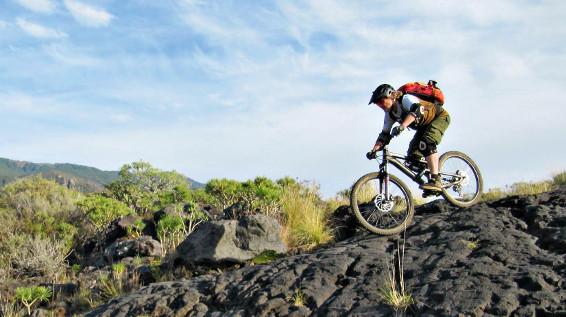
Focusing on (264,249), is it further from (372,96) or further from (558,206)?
(558,206)

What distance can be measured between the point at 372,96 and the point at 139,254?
5.79 metres

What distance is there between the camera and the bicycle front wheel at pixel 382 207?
26.4 feet

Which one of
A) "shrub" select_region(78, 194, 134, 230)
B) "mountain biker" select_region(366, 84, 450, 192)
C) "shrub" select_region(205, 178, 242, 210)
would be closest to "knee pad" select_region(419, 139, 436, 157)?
"mountain biker" select_region(366, 84, 450, 192)

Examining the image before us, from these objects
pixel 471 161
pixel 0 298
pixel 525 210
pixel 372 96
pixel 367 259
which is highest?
pixel 372 96

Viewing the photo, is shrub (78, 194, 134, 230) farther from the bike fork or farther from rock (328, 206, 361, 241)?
the bike fork

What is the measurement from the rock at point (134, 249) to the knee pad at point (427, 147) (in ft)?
18.4

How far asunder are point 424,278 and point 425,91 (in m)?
3.71

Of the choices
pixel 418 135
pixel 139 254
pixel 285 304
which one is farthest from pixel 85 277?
pixel 418 135

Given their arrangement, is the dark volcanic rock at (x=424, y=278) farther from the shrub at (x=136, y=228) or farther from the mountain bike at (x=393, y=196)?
the shrub at (x=136, y=228)

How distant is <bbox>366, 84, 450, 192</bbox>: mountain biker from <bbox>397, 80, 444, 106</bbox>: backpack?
3.0 inches

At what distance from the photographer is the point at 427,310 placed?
5.42 metres

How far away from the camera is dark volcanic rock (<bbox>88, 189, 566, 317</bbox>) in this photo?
544 centimetres

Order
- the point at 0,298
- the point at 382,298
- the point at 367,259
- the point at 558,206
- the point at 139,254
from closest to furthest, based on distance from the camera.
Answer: the point at 382,298 < the point at 367,259 < the point at 558,206 < the point at 0,298 < the point at 139,254

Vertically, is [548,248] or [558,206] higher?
[558,206]
